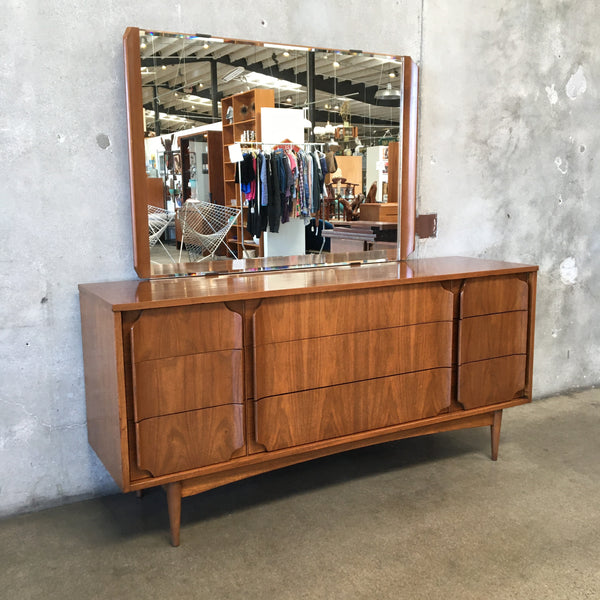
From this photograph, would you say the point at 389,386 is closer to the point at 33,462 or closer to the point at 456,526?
the point at 456,526

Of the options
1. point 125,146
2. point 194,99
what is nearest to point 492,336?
point 194,99

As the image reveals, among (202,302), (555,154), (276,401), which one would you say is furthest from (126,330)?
(555,154)

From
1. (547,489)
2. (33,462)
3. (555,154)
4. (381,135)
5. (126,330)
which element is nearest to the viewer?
(126,330)

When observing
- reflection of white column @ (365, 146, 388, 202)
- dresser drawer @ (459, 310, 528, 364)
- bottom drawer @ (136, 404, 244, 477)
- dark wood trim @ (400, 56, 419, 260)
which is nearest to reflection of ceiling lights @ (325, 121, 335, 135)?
reflection of white column @ (365, 146, 388, 202)


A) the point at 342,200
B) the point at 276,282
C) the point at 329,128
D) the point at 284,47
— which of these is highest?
the point at 284,47

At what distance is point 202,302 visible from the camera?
7.35ft

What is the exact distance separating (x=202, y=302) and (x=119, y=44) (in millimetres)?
1187

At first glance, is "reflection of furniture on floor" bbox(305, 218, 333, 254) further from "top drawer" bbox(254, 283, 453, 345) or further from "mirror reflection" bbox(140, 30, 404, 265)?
"top drawer" bbox(254, 283, 453, 345)

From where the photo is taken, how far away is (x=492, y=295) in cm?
294

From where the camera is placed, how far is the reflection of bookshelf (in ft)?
9.07

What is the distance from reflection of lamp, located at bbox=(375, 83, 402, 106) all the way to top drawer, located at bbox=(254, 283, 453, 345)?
1031 mm

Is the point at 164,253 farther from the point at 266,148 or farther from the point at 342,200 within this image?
the point at 342,200

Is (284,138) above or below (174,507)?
above

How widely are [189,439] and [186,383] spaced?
0.22 metres
